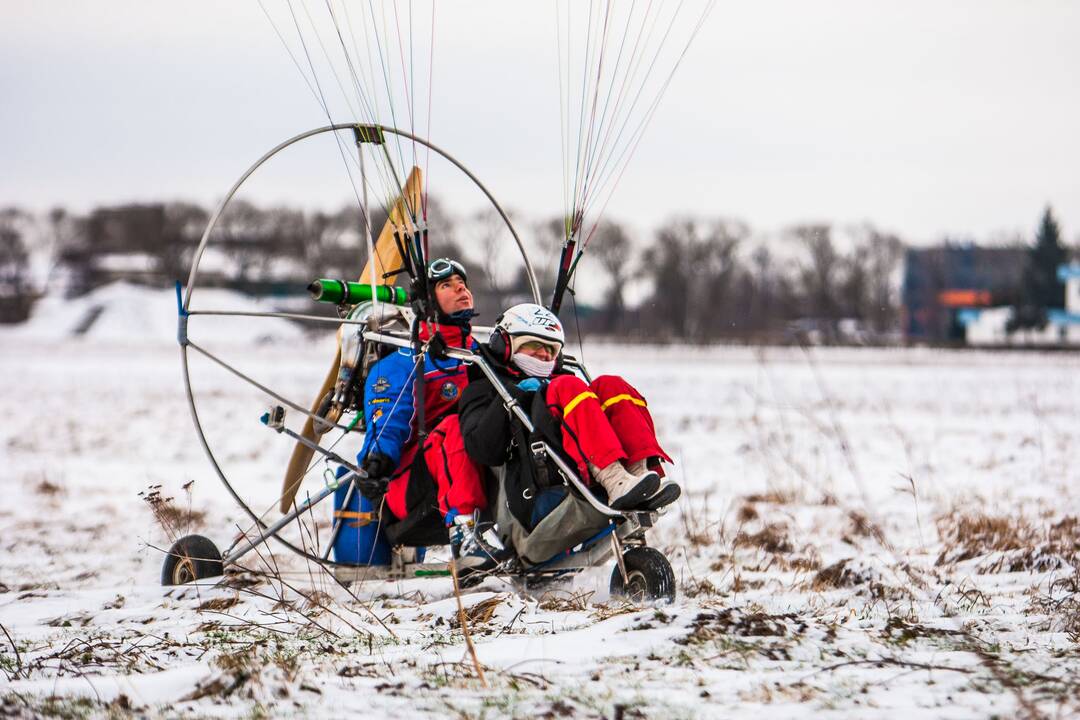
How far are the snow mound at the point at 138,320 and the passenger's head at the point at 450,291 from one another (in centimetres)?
5510

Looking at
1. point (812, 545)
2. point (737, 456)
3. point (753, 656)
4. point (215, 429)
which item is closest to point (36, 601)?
point (753, 656)

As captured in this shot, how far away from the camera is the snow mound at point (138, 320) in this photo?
64625 mm

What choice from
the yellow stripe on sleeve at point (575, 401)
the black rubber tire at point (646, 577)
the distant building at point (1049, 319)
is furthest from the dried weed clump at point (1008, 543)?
the distant building at point (1049, 319)

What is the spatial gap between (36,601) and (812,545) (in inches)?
169

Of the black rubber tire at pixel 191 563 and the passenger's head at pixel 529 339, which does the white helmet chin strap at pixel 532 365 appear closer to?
the passenger's head at pixel 529 339

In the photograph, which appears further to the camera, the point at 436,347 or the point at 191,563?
the point at 191,563

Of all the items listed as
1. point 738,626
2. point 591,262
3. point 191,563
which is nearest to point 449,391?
point 191,563

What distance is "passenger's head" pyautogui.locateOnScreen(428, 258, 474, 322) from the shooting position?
566 centimetres

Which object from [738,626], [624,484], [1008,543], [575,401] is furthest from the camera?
[1008,543]

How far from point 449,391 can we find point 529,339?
2.89ft

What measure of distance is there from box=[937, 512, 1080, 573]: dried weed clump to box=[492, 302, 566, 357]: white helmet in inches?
101

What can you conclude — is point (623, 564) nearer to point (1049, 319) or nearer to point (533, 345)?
point (533, 345)

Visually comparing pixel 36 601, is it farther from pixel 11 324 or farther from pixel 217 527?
pixel 11 324

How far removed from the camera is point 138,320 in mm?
67750
